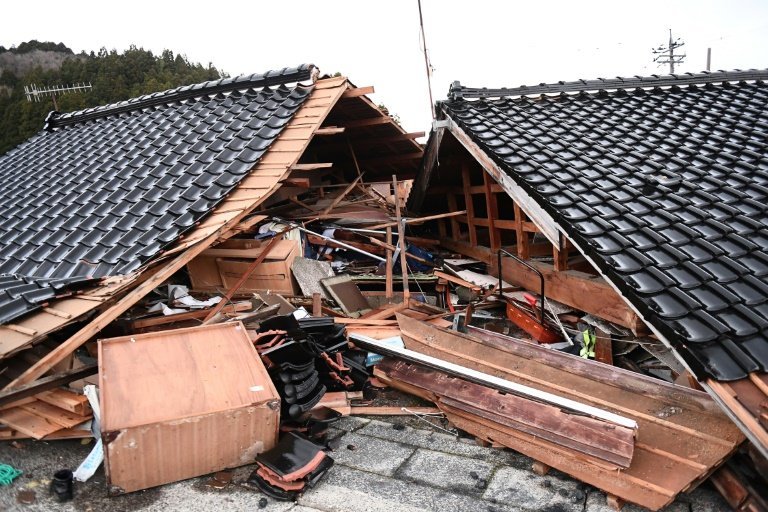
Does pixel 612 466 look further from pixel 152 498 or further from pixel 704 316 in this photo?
pixel 152 498

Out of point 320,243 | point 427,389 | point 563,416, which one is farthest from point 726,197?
point 320,243

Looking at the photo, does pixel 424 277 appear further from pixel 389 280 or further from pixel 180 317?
pixel 180 317

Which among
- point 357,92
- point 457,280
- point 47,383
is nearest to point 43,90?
point 357,92

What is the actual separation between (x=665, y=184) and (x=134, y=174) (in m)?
7.13

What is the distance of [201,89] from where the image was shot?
400 inches

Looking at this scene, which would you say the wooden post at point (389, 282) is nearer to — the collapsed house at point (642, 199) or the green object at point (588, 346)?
the collapsed house at point (642, 199)

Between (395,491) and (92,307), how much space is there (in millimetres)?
3198

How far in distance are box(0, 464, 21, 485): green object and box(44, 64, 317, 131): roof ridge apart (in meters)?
6.78

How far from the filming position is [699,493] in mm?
3908

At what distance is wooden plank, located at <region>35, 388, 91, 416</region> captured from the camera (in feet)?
15.3

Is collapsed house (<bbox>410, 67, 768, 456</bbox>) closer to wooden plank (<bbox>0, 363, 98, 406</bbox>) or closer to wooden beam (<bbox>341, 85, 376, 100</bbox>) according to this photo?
wooden beam (<bbox>341, 85, 376, 100</bbox>)

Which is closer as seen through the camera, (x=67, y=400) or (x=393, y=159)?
(x=67, y=400)

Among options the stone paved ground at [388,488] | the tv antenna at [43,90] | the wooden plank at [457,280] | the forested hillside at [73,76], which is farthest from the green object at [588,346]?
the tv antenna at [43,90]

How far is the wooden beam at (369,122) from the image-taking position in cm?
1005
